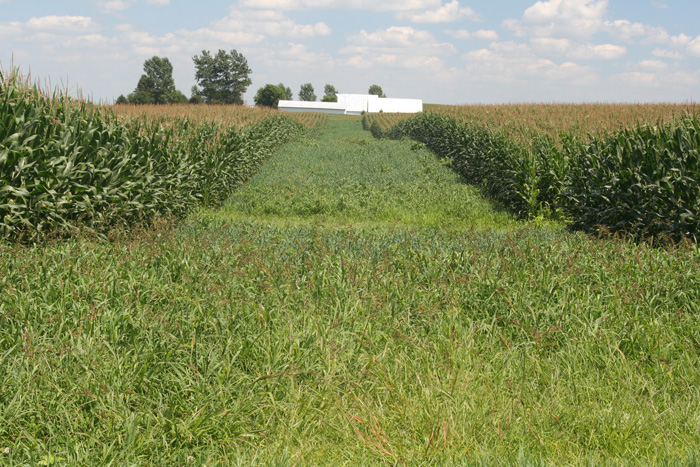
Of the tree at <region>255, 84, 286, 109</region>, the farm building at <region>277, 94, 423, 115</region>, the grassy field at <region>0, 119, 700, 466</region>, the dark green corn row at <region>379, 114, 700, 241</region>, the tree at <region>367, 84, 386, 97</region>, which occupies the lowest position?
the grassy field at <region>0, 119, 700, 466</region>

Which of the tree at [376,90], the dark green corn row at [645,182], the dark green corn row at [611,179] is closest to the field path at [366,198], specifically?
the dark green corn row at [611,179]

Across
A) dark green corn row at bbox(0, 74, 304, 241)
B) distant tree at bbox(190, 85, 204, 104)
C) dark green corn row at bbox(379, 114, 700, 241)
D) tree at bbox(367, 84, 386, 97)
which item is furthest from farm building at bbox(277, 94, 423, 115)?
dark green corn row at bbox(0, 74, 304, 241)

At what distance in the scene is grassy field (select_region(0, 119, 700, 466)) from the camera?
2936 millimetres

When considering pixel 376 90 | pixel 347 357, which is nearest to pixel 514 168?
pixel 347 357

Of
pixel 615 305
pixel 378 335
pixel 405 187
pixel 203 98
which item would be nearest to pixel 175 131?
pixel 405 187

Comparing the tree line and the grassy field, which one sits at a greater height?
the tree line

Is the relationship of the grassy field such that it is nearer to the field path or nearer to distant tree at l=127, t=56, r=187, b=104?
the field path

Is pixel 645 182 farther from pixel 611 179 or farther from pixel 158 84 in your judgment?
pixel 158 84

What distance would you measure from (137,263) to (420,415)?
12.1ft

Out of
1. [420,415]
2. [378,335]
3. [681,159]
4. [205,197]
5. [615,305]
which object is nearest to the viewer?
[420,415]

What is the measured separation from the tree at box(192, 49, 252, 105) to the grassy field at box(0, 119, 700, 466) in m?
104

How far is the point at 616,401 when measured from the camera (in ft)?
11.3

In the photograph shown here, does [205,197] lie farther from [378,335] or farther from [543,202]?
[378,335]

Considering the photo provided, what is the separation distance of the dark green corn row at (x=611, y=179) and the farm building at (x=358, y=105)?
272 ft
